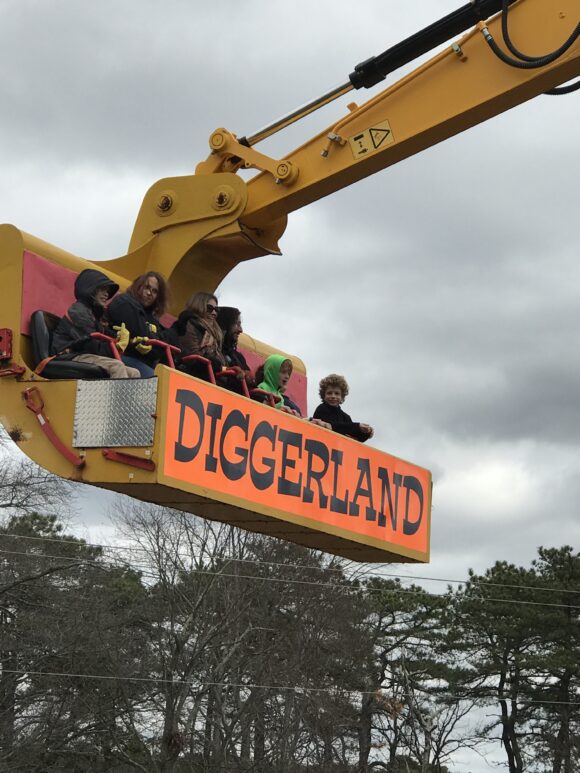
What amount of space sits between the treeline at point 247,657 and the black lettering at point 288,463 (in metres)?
18.8

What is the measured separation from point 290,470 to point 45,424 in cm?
169

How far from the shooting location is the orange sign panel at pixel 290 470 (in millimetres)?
9070

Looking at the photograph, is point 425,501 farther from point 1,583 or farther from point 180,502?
point 1,583

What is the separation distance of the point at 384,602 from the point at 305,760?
25.1 feet

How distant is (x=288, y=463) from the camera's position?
32.3 ft

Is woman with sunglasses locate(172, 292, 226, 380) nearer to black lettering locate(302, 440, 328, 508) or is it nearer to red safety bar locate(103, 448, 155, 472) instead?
black lettering locate(302, 440, 328, 508)

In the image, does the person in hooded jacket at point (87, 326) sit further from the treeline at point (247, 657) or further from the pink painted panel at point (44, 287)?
the treeline at point (247, 657)

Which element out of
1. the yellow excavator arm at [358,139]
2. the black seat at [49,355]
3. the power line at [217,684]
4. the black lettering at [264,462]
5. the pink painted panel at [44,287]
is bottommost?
the power line at [217,684]

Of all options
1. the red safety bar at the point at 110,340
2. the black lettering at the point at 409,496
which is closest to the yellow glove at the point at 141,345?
the red safety bar at the point at 110,340

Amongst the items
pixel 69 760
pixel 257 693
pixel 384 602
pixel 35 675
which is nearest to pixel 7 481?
pixel 35 675

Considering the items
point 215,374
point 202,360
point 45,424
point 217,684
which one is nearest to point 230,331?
point 215,374

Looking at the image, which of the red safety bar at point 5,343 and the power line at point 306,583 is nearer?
the red safety bar at point 5,343

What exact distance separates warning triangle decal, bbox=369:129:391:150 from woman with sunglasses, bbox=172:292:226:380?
1699 millimetres

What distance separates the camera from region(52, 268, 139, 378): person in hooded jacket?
32.2ft
